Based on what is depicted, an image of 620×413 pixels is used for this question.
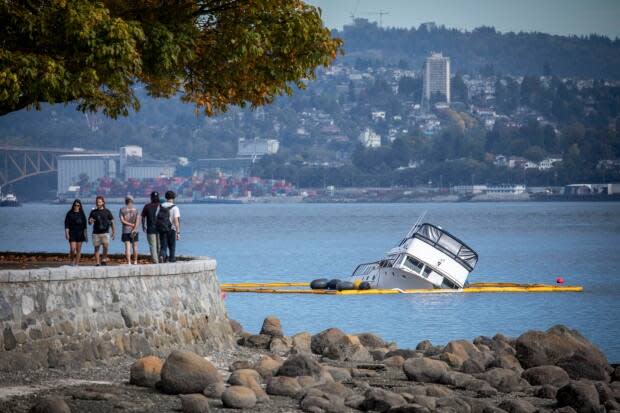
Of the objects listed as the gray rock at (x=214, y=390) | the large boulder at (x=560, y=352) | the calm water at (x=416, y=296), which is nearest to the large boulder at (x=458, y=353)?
the large boulder at (x=560, y=352)

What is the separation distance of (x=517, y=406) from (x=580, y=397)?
3.74 feet

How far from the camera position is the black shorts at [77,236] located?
24.0 m

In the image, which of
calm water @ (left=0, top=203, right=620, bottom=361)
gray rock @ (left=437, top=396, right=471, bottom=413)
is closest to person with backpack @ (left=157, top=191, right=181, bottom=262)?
gray rock @ (left=437, top=396, right=471, bottom=413)

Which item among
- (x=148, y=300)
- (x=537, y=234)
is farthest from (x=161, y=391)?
(x=537, y=234)

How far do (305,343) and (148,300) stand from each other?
19.6ft

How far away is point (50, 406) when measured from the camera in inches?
608

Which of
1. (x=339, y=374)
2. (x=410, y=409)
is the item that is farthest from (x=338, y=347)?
(x=410, y=409)

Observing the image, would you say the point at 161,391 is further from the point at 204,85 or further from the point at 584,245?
the point at 584,245

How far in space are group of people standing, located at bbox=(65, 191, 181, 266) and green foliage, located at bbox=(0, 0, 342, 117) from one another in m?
1.86

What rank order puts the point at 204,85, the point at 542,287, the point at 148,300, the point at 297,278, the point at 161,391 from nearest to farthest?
the point at 161,391 < the point at 148,300 < the point at 204,85 < the point at 542,287 < the point at 297,278

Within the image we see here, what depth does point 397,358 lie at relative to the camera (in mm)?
23984

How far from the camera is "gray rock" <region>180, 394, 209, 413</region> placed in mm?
16781

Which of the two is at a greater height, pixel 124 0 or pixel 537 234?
pixel 124 0

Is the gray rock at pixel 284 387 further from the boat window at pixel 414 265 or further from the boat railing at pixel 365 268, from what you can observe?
the boat railing at pixel 365 268
